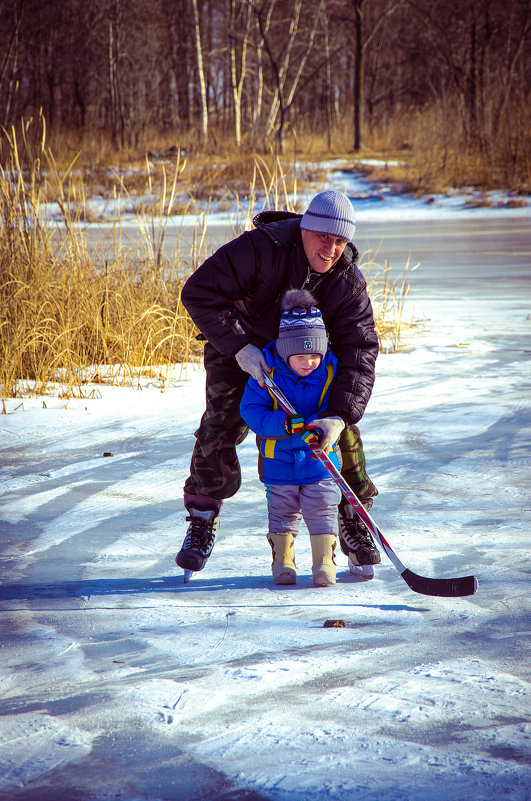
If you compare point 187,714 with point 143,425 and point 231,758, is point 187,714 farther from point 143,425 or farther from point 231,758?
point 143,425

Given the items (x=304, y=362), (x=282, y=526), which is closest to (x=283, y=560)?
(x=282, y=526)

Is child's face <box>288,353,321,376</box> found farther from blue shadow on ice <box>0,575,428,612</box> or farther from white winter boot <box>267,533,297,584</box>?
blue shadow on ice <box>0,575,428,612</box>

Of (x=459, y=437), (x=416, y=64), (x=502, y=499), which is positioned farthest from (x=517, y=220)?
(x=416, y=64)

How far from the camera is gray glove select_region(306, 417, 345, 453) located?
7.93 ft

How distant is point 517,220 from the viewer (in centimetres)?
1380

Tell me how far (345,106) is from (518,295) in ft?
92.1

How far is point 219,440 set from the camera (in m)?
2.78

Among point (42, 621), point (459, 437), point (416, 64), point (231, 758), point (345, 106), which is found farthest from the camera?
point (345, 106)

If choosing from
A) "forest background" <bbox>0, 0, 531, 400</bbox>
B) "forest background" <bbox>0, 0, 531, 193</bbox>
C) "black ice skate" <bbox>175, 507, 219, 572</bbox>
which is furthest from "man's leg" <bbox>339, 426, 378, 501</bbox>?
"forest background" <bbox>0, 0, 531, 193</bbox>

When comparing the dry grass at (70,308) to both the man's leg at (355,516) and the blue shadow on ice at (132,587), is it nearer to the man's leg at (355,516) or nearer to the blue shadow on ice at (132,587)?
the blue shadow on ice at (132,587)

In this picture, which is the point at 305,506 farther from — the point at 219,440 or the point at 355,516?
the point at 219,440

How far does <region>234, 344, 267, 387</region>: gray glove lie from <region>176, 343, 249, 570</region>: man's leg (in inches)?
7.2

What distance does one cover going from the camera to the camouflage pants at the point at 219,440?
9.09 feet

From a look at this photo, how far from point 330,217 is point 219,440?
82 centimetres
